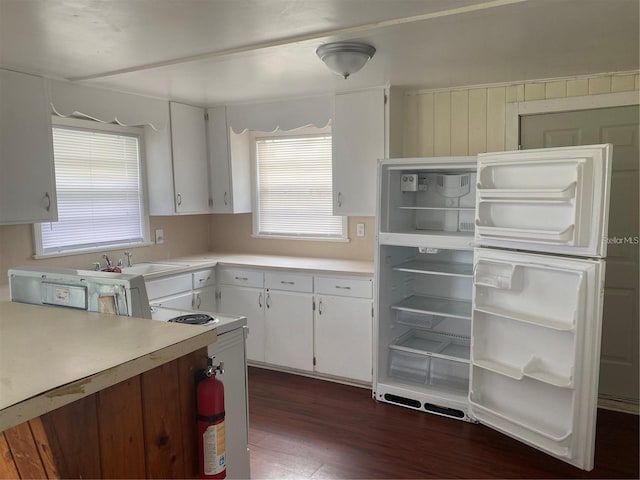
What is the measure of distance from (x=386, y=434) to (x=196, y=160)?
2726mm

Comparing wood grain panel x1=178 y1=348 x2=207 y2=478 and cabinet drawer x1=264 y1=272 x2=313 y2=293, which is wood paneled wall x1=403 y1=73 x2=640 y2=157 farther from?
wood grain panel x1=178 y1=348 x2=207 y2=478

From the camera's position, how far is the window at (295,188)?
14.2ft

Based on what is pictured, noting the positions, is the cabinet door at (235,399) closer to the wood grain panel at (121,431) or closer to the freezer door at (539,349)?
the wood grain panel at (121,431)

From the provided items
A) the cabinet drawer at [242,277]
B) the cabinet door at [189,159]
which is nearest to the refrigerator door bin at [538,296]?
the cabinet drawer at [242,277]

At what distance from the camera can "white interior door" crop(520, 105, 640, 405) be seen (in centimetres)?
317

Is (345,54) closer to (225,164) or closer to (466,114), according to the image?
(466,114)

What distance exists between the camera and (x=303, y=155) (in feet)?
14.5

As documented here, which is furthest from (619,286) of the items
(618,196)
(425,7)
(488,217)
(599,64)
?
(425,7)

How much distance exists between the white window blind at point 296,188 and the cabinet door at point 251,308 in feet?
2.36

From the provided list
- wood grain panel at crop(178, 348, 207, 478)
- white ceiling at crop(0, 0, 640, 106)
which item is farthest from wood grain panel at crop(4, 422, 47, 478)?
white ceiling at crop(0, 0, 640, 106)

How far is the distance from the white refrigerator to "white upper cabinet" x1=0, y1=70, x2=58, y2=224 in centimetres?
214

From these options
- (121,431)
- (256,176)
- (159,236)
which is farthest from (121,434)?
(256,176)

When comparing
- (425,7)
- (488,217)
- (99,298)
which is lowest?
(99,298)

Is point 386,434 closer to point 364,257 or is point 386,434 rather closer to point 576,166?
point 364,257
